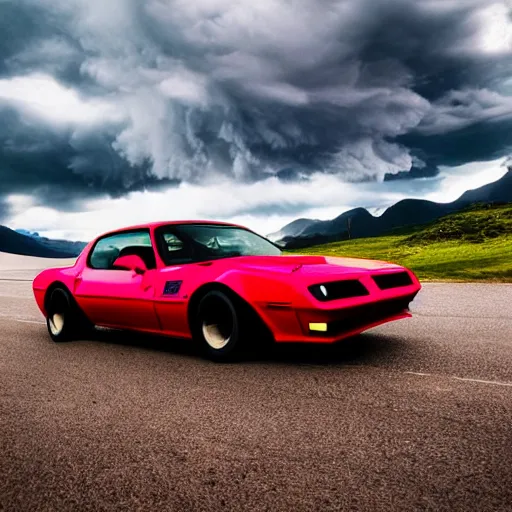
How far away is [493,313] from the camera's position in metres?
7.98

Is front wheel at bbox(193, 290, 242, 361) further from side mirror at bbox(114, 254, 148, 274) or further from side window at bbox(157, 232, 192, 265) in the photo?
side mirror at bbox(114, 254, 148, 274)

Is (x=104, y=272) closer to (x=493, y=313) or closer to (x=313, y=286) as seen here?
(x=313, y=286)

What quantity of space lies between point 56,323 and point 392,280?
4148 mm

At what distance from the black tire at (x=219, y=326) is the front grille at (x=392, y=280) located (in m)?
1.30

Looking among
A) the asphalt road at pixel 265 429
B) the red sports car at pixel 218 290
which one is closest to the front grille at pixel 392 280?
the red sports car at pixel 218 290

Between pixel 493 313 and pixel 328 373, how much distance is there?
4721 mm

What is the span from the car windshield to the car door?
214mm

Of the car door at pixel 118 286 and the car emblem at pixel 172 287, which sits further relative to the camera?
the car door at pixel 118 286

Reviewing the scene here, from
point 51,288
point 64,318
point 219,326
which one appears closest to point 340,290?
point 219,326

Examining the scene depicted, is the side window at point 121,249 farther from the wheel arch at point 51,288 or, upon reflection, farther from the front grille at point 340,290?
the front grille at point 340,290

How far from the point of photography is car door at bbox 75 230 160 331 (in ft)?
17.6

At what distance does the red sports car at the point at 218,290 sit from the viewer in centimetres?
427

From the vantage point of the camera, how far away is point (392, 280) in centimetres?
502

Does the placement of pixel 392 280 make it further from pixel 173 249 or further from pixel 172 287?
pixel 173 249
